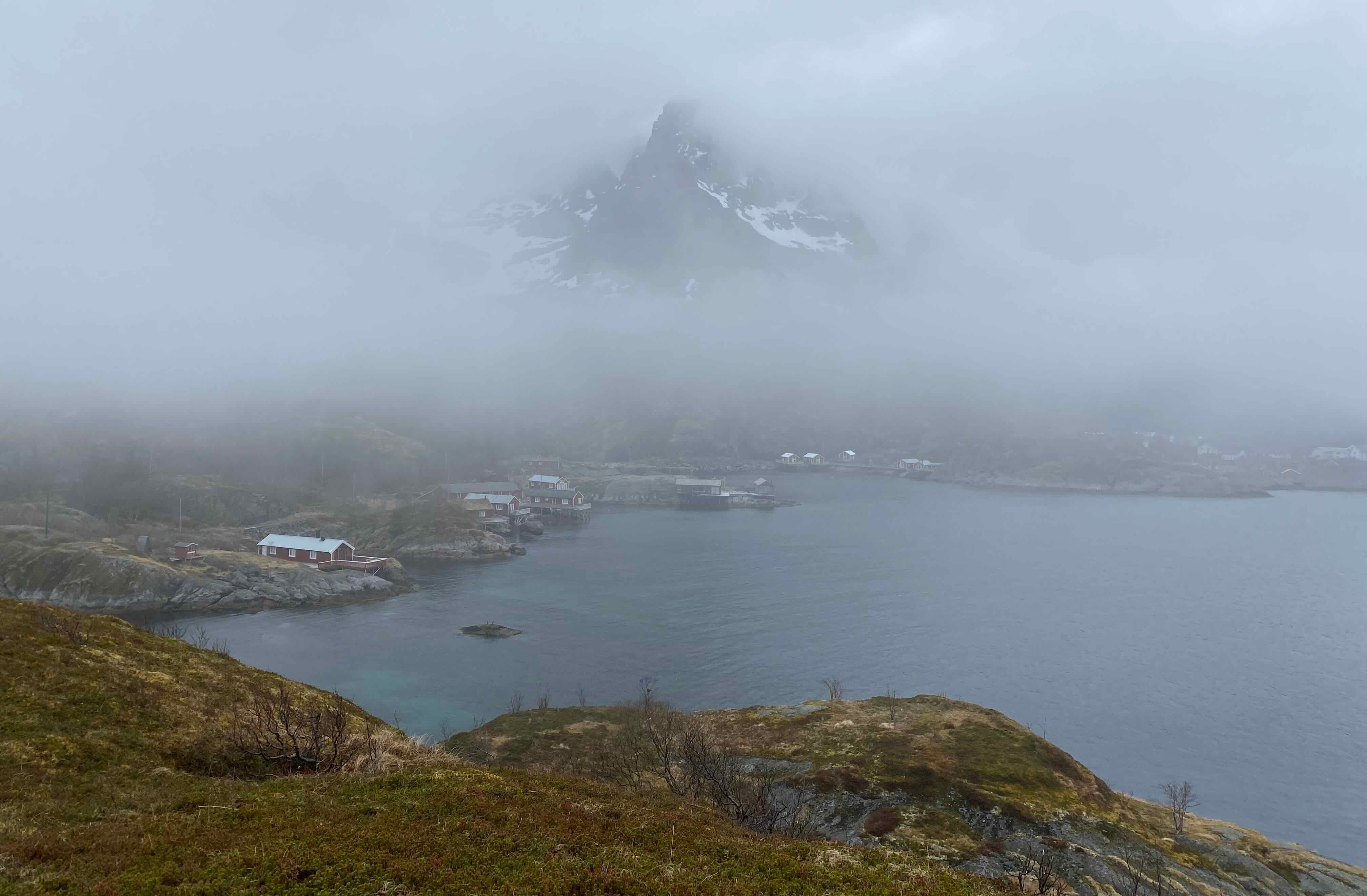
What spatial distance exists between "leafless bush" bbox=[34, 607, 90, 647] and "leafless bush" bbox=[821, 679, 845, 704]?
141 ft

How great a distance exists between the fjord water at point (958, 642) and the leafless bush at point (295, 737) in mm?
35588

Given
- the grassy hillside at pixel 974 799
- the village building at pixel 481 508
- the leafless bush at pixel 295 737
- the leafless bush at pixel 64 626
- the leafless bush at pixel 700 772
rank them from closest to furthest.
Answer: the leafless bush at pixel 295 737, the leafless bush at pixel 64 626, the leafless bush at pixel 700 772, the grassy hillside at pixel 974 799, the village building at pixel 481 508

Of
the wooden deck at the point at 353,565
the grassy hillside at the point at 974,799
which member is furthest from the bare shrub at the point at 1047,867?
the wooden deck at the point at 353,565

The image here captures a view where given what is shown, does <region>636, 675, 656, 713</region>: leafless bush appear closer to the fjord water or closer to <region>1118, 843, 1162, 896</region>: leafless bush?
the fjord water

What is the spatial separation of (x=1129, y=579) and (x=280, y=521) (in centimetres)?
14826

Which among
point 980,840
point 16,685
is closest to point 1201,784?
point 980,840

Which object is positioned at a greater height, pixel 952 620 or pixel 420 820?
pixel 420 820

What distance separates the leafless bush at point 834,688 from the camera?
2074 inches

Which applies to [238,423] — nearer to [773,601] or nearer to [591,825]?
[773,601]

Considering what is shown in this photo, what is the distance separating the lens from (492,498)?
491 feet

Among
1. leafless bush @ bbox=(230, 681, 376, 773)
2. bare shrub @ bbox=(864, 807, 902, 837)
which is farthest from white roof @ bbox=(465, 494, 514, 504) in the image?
→ leafless bush @ bbox=(230, 681, 376, 773)

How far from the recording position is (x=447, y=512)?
128m

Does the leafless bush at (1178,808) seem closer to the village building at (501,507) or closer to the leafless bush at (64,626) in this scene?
the leafless bush at (64,626)

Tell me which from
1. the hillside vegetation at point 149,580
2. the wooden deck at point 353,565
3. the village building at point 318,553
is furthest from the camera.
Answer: the village building at point 318,553
